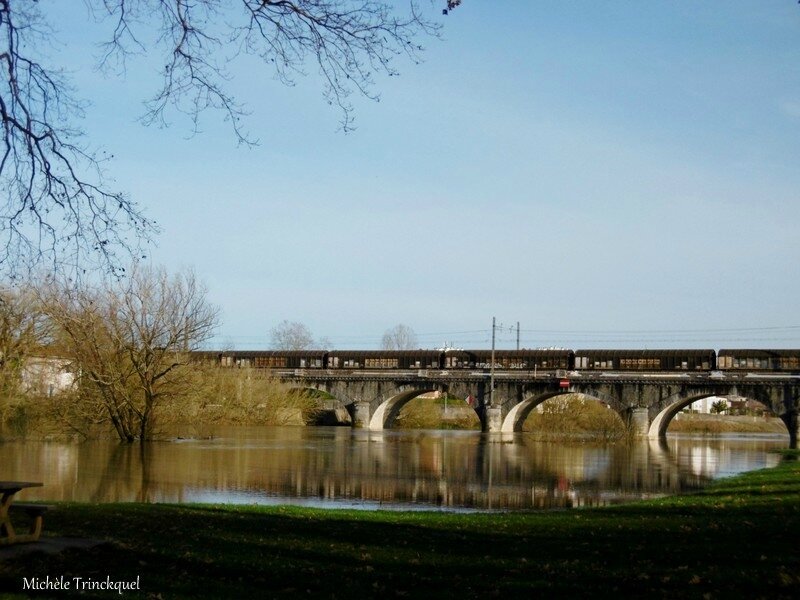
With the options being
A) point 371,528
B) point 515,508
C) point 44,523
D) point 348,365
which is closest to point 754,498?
point 515,508

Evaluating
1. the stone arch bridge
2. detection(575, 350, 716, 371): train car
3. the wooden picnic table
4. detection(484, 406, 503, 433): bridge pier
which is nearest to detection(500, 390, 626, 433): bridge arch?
the stone arch bridge

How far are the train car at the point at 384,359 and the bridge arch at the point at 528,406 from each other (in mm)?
10051

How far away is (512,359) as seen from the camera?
73.3m

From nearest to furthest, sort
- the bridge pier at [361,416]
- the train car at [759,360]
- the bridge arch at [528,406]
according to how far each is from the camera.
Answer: the bridge arch at [528,406] < the train car at [759,360] < the bridge pier at [361,416]

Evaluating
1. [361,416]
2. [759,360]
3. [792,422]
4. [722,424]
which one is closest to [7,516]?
[792,422]

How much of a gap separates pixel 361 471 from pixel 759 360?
4312 cm

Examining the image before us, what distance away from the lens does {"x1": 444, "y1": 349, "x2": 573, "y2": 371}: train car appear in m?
71.4

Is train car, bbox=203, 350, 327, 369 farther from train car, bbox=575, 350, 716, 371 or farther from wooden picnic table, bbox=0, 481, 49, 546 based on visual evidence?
wooden picnic table, bbox=0, 481, 49, 546

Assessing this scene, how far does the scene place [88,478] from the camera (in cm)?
2527

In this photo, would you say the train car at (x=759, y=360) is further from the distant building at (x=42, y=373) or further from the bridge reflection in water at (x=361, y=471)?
the distant building at (x=42, y=373)

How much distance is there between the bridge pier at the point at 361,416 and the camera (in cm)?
7131

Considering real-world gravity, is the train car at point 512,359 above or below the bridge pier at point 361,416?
above

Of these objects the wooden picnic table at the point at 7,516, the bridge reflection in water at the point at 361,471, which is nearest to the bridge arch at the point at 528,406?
the bridge reflection in water at the point at 361,471

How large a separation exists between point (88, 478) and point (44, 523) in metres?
13.7
